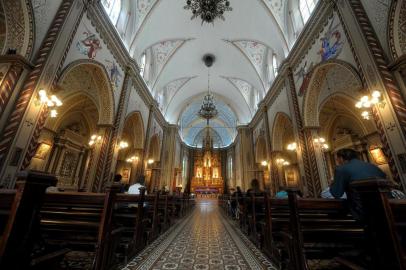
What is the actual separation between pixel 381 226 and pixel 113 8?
457 inches

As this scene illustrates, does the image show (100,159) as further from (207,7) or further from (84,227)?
(207,7)

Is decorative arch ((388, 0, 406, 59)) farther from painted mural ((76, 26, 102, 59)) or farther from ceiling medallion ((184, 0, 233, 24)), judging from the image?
painted mural ((76, 26, 102, 59))

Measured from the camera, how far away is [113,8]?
8.80 metres

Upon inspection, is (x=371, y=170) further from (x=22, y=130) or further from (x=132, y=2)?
(x=132, y=2)

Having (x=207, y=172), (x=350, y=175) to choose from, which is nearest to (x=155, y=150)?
(x=207, y=172)

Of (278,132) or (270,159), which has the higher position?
(278,132)

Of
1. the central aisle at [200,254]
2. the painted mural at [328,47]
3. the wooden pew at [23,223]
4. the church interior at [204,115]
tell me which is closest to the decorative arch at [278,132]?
the church interior at [204,115]

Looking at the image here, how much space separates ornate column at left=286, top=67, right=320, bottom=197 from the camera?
23.9 ft

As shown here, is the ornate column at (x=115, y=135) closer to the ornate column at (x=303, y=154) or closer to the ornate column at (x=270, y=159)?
the ornate column at (x=303, y=154)

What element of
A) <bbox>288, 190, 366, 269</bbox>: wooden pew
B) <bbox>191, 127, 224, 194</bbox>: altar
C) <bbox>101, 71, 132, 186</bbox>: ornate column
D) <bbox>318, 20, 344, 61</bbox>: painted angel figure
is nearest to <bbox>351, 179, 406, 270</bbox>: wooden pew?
<bbox>288, 190, 366, 269</bbox>: wooden pew

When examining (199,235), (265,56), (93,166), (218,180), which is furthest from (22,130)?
(218,180)

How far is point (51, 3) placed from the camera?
5285mm

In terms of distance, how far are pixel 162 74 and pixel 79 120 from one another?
6901mm

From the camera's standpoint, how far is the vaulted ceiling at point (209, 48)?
10.2 m
